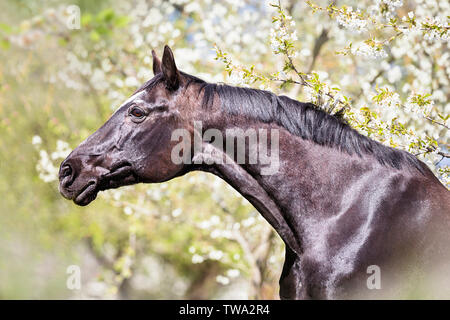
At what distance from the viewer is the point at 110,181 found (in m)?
3.08

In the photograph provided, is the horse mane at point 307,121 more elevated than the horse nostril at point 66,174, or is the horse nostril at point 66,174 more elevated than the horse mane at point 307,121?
the horse mane at point 307,121

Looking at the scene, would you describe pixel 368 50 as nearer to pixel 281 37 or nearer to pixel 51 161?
pixel 281 37

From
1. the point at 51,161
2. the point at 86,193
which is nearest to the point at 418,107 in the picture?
the point at 86,193

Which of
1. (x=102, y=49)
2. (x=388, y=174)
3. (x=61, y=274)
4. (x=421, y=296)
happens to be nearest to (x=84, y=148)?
(x=388, y=174)

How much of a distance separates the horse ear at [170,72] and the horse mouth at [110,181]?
544 mm

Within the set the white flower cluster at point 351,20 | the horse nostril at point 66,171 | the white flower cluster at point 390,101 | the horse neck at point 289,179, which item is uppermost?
the white flower cluster at point 351,20

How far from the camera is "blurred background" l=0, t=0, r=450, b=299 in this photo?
7.27m

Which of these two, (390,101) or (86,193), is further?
(390,101)

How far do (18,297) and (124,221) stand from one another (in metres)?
6.31

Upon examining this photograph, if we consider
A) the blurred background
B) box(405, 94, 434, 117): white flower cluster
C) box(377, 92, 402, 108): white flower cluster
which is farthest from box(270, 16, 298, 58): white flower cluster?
the blurred background

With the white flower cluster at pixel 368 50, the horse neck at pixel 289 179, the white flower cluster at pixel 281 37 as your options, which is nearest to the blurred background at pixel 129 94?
the white flower cluster at pixel 368 50

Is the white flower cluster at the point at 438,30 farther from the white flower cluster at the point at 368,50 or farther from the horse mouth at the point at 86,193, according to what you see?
the horse mouth at the point at 86,193

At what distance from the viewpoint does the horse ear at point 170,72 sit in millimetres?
3018

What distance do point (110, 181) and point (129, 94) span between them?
19.5 ft
